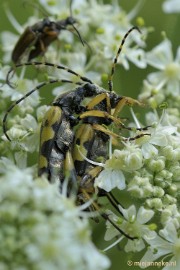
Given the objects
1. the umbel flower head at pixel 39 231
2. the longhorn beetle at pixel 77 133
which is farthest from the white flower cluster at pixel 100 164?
the longhorn beetle at pixel 77 133

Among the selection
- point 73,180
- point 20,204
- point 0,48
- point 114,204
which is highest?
point 0,48

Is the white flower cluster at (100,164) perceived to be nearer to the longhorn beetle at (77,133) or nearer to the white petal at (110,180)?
the white petal at (110,180)

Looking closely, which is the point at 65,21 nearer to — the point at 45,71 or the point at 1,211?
the point at 45,71

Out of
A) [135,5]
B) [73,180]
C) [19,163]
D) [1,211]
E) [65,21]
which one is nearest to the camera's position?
[1,211]

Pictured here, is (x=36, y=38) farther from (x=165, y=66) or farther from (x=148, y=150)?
(x=148, y=150)

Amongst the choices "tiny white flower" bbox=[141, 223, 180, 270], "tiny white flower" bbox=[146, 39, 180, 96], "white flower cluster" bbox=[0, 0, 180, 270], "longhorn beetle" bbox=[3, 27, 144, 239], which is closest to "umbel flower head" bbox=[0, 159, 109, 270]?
"white flower cluster" bbox=[0, 0, 180, 270]

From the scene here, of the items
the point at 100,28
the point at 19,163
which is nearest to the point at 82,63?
the point at 100,28

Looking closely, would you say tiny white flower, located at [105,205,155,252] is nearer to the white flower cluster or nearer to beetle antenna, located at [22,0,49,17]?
the white flower cluster

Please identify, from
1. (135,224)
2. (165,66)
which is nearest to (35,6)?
(165,66)
